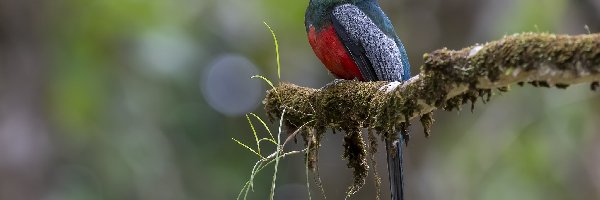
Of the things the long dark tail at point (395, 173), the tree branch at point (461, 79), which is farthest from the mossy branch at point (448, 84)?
the long dark tail at point (395, 173)

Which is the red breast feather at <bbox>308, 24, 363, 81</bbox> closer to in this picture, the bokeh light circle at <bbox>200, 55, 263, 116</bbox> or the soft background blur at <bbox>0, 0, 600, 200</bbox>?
the soft background blur at <bbox>0, 0, 600, 200</bbox>

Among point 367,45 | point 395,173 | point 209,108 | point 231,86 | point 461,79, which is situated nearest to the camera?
point 461,79

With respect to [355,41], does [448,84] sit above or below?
below

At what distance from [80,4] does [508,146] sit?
18.2ft

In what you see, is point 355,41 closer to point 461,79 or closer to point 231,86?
point 461,79

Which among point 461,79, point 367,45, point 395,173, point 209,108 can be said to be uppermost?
point 209,108

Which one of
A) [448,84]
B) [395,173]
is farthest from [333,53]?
[448,84]

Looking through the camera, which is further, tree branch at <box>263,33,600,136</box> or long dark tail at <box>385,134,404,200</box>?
long dark tail at <box>385,134,404,200</box>

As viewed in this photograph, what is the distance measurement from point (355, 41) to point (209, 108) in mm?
11373

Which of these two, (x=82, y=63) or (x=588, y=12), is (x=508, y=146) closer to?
(x=588, y=12)

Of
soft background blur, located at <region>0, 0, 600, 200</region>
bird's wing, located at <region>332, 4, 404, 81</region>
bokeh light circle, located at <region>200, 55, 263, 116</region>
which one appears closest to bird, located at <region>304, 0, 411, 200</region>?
bird's wing, located at <region>332, 4, 404, 81</region>

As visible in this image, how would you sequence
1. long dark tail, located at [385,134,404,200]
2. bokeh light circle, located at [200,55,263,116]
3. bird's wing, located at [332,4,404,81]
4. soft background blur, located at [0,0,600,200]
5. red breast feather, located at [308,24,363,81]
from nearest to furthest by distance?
long dark tail, located at [385,134,404,200], bird's wing, located at [332,4,404,81], red breast feather, located at [308,24,363,81], soft background blur, located at [0,0,600,200], bokeh light circle, located at [200,55,263,116]

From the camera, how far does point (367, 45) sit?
4.47 meters

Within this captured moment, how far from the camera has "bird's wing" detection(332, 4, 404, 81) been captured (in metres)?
4.39
